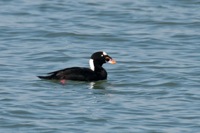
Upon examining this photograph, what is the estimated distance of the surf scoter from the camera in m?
17.8

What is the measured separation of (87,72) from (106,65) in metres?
2.04

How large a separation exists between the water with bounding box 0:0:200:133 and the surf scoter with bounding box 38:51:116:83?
13cm

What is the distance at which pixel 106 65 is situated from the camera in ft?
66.4

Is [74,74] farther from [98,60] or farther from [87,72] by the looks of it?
[98,60]

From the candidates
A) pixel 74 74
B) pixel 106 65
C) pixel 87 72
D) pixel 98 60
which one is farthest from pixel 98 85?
pixel 106 65

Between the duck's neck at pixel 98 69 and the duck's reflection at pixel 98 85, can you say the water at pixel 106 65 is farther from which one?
the duck's neck at pixel 98 69

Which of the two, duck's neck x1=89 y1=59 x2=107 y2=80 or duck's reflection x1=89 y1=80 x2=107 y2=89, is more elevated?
duck's neck x1=89 y1=59 x2=107 y2=80

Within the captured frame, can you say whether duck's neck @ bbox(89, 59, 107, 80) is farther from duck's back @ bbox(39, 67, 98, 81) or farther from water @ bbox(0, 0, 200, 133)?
water @ bbox(0, 0, 200, 133)

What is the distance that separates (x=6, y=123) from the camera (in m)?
14.6

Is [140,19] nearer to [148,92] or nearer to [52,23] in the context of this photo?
[52,23]

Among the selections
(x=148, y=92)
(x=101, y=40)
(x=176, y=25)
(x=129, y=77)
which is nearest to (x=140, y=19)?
(x=176, y=25)

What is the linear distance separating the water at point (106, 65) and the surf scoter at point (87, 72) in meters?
0.13

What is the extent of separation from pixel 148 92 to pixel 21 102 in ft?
7.97

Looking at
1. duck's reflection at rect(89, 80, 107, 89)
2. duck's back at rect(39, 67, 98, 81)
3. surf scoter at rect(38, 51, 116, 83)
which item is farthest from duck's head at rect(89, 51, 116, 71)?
duck's reflection at rect(89, 80, 107, 89)
